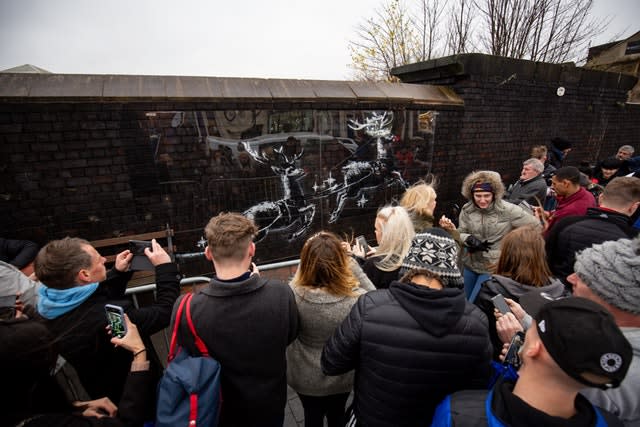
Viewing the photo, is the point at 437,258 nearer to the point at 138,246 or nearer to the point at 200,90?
the point at 138,246

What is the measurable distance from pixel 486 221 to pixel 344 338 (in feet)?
8.36

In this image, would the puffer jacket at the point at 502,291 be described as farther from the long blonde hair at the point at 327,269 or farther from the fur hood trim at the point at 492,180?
the fur hood trim at the point at 492,180

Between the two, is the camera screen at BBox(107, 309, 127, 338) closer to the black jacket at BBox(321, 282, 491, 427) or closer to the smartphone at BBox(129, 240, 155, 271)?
the smartphone at BBox(129, 240, 155, 271)

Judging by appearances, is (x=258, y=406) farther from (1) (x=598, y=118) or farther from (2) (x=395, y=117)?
(1) (x=598, y=118)

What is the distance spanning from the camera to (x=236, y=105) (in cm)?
373

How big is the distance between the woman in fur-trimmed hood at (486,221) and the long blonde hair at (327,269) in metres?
2.04

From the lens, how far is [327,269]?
67.6 inches

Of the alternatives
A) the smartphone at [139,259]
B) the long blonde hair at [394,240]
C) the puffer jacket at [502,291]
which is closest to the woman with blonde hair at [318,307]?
the long blonde hair at [394,240]

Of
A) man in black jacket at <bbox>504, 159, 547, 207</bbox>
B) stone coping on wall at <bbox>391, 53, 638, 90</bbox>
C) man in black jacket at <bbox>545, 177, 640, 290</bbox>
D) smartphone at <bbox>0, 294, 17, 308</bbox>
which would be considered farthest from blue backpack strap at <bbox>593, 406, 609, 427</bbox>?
stone coping on wall at <bbox>391, 53, 638, 90</bbox>

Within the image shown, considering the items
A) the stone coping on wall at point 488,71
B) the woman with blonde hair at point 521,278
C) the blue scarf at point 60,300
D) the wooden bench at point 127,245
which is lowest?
the wooden bench at point 127,245

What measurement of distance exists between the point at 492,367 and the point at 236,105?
366 cm

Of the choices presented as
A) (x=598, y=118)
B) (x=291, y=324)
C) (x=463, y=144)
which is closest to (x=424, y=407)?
(x=291, y=324)

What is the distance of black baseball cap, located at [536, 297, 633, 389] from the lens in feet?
2.62

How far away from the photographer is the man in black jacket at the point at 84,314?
4.84 feet
